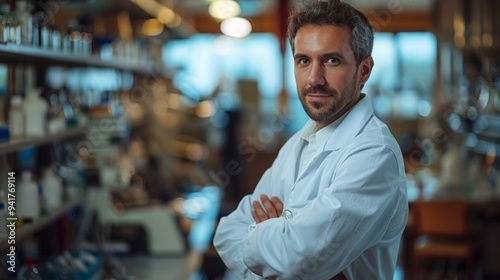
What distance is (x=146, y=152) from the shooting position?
6156mm

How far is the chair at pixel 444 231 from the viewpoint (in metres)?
4.93

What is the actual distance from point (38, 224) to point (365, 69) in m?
1.50

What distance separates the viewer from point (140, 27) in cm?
622

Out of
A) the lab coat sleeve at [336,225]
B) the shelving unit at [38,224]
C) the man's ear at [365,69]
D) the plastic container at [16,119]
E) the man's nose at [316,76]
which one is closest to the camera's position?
the lab coat sleeve at [336,225]

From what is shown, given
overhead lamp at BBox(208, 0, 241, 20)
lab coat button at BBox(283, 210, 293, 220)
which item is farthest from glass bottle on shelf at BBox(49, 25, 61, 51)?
overhead lamp at BBox(208, 0, 241, 20)

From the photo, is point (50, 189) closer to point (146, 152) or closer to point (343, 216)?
point (343, 216)

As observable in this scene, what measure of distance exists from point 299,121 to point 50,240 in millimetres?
9445

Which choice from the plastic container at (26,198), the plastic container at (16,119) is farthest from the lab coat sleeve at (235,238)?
the plastic container at (16,119)

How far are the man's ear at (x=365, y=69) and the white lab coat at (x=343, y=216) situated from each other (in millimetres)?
53

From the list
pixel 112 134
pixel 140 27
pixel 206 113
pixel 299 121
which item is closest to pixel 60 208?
pixel 112 134

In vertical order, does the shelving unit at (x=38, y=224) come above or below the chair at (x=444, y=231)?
above

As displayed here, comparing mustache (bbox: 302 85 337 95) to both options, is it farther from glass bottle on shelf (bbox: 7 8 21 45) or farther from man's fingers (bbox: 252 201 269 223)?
glass bottle on shelf (bbox: 7 8 21 45)

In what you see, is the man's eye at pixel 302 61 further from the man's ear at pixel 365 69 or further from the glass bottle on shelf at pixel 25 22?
the glass bottle on shelf at pixel 25 22

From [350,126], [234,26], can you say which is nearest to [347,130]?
[350,126]
